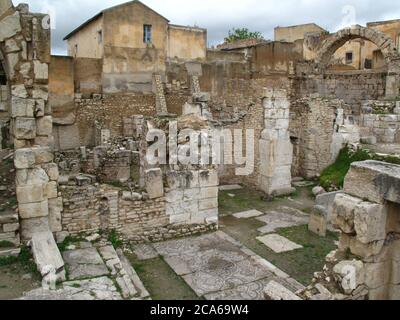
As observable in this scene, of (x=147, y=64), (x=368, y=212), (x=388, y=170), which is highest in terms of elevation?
(x=147, y=64)

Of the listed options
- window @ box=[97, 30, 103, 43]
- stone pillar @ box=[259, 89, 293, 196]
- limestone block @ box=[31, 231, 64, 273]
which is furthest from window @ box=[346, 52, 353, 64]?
limestone block @ box=[31, 231, 64, 273]

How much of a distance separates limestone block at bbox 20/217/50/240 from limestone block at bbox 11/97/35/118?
1.84 metres

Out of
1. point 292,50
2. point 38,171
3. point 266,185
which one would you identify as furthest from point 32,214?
point 292,50

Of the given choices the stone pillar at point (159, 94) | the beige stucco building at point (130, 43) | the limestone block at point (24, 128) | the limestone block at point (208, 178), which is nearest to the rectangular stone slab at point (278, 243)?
the limestone block at point (208, 178)

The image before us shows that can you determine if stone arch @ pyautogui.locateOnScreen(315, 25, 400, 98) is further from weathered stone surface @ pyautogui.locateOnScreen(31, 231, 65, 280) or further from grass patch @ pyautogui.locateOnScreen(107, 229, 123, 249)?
weathered stone surface @ pyautogui.locateOnScreen(31, 231, 65, 280)

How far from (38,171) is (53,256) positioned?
1.66m

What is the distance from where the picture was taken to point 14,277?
5.66 m

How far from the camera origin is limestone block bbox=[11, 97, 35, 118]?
6.65 metres

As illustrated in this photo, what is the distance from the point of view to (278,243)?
7902 mm

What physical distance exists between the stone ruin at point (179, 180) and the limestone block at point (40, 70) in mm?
17

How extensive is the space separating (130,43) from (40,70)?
44.4 ft

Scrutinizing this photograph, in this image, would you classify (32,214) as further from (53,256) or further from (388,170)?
(388,170)

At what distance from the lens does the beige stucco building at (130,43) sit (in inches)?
749

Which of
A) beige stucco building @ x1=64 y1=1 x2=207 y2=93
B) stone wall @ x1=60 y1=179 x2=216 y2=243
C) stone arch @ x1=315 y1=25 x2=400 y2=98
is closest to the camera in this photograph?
stone wall @ x1=60 y1=179 x2=216 y2=243
